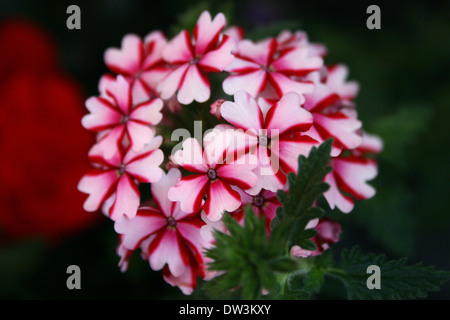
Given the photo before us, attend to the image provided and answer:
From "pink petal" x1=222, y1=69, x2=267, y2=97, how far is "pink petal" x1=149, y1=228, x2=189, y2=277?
0.78ft

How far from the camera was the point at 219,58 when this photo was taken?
0.75m

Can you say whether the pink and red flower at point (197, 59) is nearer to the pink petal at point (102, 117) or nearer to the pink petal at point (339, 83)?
the pink petal at point (102, 117)

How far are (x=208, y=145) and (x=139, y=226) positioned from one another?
174 mm

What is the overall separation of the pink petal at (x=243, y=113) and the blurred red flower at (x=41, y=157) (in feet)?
1.98

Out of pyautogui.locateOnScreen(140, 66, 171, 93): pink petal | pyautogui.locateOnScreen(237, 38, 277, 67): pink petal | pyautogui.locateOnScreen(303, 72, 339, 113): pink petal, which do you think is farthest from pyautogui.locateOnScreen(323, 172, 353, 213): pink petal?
pyautogui.locateOnScreen(140, 66, 171, 93): pink petal

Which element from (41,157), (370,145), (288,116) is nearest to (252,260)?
(288,116)

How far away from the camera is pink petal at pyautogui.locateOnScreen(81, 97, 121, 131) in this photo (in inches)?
32.0

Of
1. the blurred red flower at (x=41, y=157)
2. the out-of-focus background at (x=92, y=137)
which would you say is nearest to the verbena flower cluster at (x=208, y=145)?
the out-of-focus background at (x=92, y=137)

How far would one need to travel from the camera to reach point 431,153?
143 centimetres

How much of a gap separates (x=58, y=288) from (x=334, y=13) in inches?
51.0

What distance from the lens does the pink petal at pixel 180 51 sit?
2.62ft

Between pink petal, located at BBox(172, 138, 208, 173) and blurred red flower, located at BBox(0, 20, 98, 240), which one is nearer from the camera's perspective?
pink petal, located at BBox(172, 138, 208, 173)

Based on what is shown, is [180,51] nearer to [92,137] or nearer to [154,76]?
[154,76]

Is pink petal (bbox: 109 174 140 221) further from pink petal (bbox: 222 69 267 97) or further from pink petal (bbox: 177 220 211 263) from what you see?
pink petal (bbox: 222 69 267 97)
